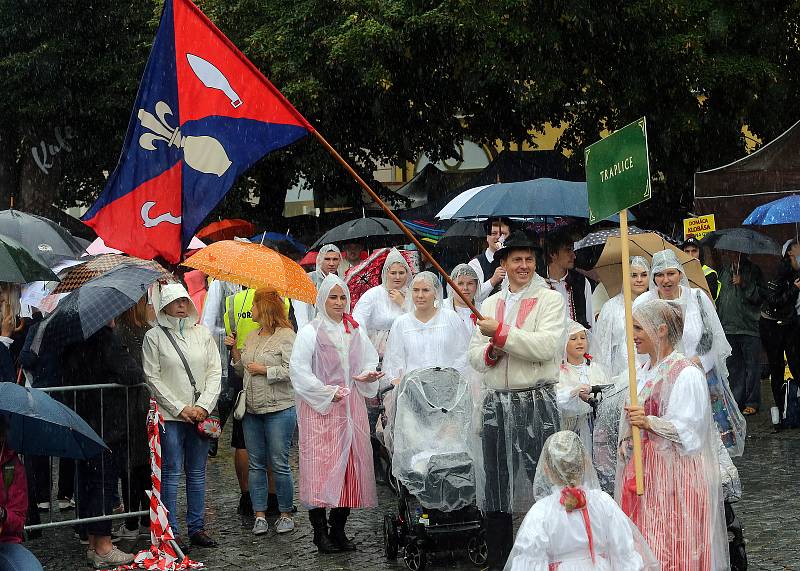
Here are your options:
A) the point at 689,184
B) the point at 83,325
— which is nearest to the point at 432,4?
the point at 689,184

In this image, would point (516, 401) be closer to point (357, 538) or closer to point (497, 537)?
point (497, 537)

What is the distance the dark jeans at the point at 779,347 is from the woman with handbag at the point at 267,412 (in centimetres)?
648

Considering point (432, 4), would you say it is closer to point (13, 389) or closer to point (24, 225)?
point (24, 225)

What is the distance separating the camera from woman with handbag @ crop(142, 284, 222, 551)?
864 centimetres

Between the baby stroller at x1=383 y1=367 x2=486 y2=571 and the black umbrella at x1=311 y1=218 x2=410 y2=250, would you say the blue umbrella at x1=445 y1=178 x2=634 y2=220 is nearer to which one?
the black umbrella at x1=311 y1=218 x2=410 y2=250

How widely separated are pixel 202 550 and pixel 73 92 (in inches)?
711

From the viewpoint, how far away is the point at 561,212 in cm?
1183

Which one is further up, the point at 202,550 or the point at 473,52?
the point at 473,52

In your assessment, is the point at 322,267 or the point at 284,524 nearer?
the point at 284,524

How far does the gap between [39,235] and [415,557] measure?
5.31 meters

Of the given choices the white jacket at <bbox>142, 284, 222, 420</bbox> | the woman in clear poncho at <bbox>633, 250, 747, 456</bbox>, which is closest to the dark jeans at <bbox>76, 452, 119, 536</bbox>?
the white jacket at <bbox>142, 284, 222, 420</bbox>

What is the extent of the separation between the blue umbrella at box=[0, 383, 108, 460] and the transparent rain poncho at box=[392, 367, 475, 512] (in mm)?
2467

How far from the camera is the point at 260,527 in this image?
363 inches

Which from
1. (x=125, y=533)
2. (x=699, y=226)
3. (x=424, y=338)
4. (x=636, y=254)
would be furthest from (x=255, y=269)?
(x=699, y=226)
